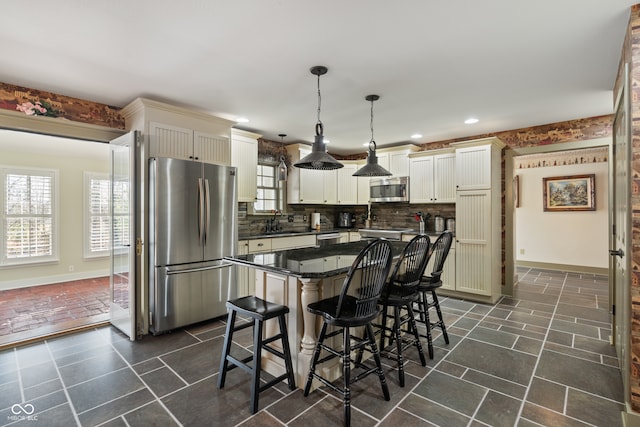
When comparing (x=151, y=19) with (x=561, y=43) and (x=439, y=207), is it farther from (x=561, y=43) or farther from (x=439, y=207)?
(x=439, y=207)

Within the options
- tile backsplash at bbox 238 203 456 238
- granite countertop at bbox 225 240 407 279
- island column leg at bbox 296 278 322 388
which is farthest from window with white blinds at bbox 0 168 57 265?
island column leg at bbox 296 278 322 388

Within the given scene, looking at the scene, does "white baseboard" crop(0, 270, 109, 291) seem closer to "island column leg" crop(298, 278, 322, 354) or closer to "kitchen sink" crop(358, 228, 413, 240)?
"kitchen sink" crop(358, 228, 413, 240)

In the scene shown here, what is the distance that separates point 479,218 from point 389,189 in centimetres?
157

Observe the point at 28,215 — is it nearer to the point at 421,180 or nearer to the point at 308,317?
the point at 308,317

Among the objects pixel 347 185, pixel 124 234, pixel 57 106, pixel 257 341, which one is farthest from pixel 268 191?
pixel 257 341

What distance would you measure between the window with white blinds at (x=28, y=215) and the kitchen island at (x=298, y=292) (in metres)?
5.10

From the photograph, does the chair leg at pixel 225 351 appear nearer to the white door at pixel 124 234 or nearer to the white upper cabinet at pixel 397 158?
the white door at pixel 124 234

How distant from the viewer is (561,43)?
7.53ft

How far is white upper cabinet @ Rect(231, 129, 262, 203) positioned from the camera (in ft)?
14.6

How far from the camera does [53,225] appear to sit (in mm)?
5652

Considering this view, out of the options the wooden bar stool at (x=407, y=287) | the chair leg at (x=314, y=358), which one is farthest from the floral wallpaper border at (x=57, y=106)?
the wooden bar stool at (x=407, y=287)

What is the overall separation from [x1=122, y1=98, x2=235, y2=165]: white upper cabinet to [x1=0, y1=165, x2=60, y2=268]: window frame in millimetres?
3267

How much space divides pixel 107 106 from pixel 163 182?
1198 millimetres

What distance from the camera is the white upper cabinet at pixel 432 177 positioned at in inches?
194
